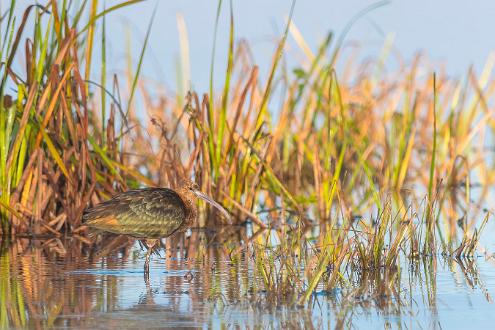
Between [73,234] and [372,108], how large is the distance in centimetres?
651

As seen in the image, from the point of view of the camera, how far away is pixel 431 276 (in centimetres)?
815

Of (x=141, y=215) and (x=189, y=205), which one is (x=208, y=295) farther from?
(x=189, y=205)

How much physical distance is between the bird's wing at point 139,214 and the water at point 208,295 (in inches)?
10.6

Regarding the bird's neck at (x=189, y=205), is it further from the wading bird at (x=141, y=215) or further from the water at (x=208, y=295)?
the water at (x=208, y=295)

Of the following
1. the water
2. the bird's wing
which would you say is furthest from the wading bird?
the water

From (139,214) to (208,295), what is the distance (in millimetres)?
1718

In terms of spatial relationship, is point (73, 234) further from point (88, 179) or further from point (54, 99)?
point (54, 99)

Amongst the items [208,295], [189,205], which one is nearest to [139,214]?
[189,205]

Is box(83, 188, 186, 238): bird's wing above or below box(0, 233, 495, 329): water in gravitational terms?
above

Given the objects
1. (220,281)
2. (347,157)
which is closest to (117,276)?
(220,281)

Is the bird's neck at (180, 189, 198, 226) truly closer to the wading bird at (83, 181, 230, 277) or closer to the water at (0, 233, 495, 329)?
the wading bird at (83, 181, 230, 277)

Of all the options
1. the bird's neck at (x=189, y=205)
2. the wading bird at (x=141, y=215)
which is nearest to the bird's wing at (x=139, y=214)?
the wading bird at (x=141, y=215)

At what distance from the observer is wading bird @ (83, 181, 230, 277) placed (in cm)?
879

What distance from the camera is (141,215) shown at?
887cm
